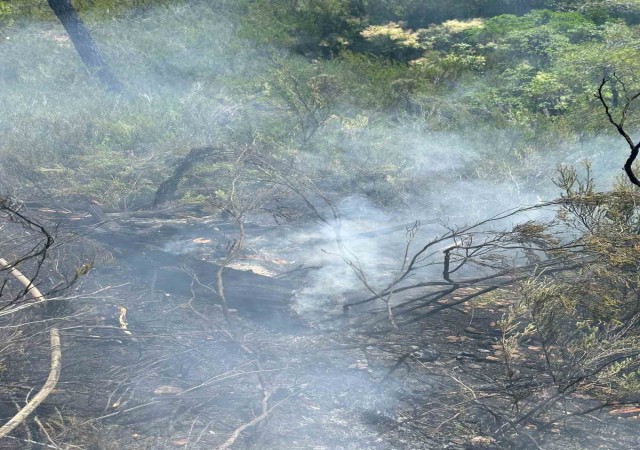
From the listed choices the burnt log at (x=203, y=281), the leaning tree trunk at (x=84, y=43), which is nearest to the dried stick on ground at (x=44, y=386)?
the burnt log at (x=203, y=281)

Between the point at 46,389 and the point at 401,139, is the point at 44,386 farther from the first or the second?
the point at 401,139

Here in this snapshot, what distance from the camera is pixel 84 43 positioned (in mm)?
10523

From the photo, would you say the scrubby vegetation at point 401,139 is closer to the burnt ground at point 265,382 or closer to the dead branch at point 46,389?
the burnt ground at point 265,382

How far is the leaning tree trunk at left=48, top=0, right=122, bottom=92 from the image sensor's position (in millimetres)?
10328

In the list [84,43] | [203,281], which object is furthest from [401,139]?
[84,43]

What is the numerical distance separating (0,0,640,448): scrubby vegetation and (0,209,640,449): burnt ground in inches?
2.9

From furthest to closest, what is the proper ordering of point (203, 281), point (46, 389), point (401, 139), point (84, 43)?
point (84, 43)
point (401, 139)
point (203, 281)
point (46, 389)

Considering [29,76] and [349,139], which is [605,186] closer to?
[349,139]

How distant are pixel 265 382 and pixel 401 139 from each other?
5.33m

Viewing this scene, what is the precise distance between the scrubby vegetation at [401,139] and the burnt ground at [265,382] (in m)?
0.07

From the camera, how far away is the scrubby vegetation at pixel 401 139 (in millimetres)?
4359

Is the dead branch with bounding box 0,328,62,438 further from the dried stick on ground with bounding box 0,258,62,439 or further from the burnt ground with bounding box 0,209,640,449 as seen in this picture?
the burnt ground with bounding box 0,209,640,449

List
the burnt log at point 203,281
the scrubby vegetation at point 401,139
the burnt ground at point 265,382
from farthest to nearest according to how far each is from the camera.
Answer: the burnt log at point 203,281
the scrubby vegetation at point 401,139
the burnt ground at point 265,382

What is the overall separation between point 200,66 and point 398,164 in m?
4.71
